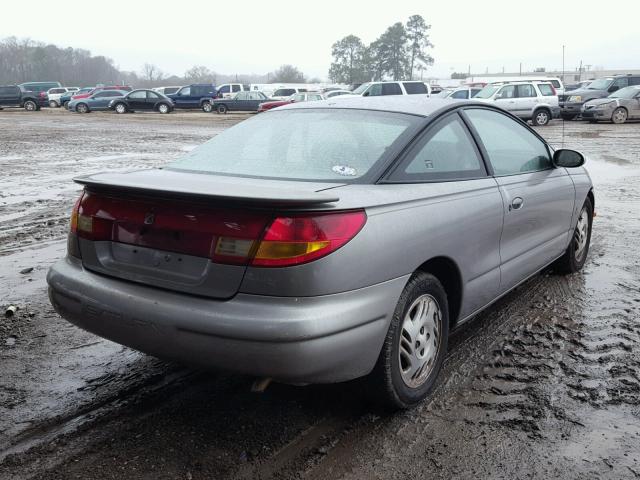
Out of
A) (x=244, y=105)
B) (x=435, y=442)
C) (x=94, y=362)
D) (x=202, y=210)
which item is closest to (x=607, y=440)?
(x=435, y=442)

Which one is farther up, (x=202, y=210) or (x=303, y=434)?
(x=202, y=210)

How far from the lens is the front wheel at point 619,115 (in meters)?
24.5

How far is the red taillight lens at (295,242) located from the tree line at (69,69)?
10371 centimetres

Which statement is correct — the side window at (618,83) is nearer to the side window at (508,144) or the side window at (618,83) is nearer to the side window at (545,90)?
the side window at (545,90)

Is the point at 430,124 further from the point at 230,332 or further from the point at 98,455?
the point at 98,455

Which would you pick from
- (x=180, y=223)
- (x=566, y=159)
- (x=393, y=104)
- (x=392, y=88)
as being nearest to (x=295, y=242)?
(x=180, y=223)

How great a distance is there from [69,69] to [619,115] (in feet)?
413

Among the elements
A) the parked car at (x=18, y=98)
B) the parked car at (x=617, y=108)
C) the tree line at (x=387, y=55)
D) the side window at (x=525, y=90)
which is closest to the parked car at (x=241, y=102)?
the parked car at (x=18, y=98)

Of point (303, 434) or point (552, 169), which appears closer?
point (303, 434)

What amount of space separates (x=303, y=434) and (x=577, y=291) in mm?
2956

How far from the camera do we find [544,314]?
4332 millimetres

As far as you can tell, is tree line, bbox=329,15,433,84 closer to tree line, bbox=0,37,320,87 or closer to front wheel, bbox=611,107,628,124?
tree line, bbox=0,37,320,87

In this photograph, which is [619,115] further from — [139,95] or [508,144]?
[139,95]

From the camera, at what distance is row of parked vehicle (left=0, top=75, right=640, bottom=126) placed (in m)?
24.5
